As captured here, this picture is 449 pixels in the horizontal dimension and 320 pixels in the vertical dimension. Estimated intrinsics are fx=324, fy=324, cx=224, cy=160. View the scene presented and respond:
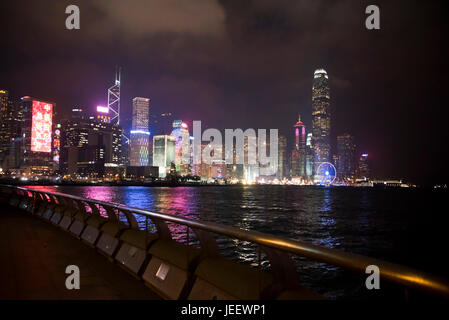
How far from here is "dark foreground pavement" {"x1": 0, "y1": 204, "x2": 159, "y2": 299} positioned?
5180mm

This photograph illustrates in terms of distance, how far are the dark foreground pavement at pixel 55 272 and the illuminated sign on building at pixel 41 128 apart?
393 ft

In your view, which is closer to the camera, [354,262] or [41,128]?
[354,262]

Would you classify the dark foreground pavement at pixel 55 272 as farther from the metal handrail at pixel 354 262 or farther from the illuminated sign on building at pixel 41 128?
the illuminated sign on building at pixel 41 128

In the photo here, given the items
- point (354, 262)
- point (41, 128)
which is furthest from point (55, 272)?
point (41, 128)

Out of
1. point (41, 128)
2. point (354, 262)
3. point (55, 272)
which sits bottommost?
point (55, 272)

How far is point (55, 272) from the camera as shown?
6430 mm

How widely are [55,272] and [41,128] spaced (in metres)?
132

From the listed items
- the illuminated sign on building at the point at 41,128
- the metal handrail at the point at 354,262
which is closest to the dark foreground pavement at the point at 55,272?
the metal handrail at the point at 354,262

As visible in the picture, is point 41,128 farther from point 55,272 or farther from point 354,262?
point 354,262

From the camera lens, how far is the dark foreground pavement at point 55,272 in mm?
5180
